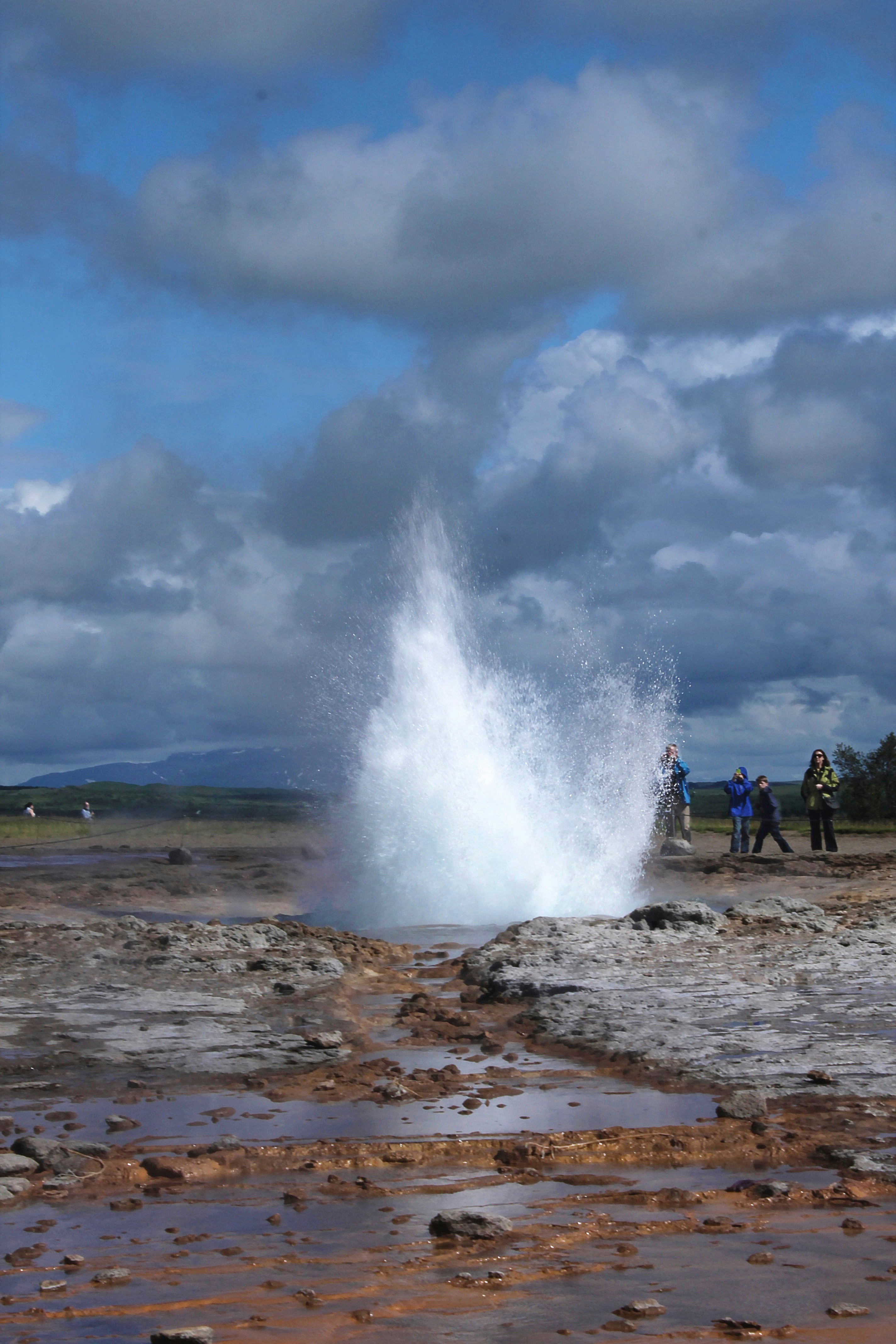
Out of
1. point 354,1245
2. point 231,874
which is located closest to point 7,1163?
point 354,1245

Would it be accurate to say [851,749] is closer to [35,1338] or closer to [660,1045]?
[660,1045]

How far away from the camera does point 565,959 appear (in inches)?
435

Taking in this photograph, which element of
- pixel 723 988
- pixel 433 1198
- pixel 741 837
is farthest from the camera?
pixel 741 837

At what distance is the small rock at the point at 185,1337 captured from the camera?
3.42 meters

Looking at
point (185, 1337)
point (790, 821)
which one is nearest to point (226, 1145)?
point (185, 1337)

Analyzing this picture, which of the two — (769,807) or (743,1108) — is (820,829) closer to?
(769,807)

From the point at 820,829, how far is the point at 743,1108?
56.9 feet

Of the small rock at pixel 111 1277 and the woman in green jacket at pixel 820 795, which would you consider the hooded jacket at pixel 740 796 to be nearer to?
the woman in green jacket at pixel 820 795

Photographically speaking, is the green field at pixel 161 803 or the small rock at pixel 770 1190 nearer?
the small rock at pixel 770 1190

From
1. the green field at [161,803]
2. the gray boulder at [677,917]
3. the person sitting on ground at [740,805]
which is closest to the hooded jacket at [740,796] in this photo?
the person sitting on ground at [740,805]

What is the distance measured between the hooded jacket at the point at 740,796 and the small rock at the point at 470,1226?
63.1 feet

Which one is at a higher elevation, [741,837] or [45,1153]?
[741,837]

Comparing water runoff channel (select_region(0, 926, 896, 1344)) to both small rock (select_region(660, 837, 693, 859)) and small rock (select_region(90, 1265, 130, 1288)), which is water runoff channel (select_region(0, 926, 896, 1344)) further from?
small rock (select_region(660, 837, 693, 859))

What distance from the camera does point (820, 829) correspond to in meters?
22.5
